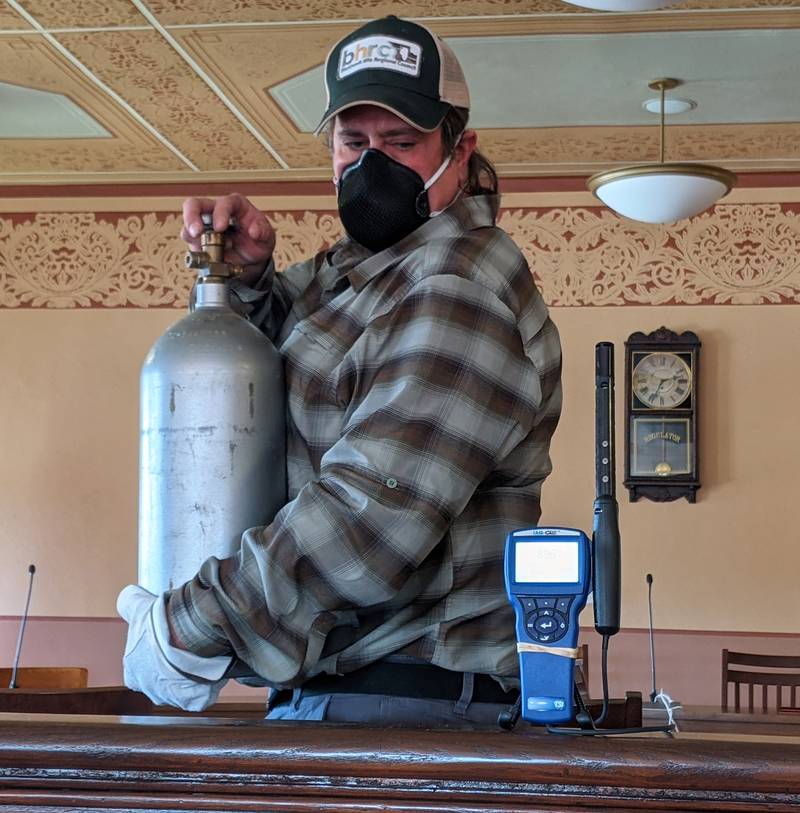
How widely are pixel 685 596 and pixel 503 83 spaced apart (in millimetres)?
2703

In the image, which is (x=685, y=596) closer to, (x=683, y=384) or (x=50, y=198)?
(x=683, y=384)

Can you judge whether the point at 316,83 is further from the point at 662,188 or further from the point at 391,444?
the point at 391,444

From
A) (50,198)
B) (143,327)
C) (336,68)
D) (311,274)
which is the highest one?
(50,198)

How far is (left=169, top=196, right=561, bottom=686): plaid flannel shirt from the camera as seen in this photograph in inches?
44.9

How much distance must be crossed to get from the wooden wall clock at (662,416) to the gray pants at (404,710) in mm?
5015

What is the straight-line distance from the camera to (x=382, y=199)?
1393mm

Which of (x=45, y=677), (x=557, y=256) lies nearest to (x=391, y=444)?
(x=45, y=677)

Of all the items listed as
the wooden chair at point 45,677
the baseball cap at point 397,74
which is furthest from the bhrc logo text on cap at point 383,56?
the wooden chair at point 45,677

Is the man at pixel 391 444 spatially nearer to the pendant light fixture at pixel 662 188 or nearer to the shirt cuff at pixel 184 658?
the shirt cuff at pixel 184 658

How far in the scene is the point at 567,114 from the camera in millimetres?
5387

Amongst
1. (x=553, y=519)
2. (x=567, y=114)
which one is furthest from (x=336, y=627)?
(x=553, y=519)

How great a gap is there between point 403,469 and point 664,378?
5.21 metres

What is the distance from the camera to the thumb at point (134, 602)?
1210mm

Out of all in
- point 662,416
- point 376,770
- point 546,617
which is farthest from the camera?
point 662,416
